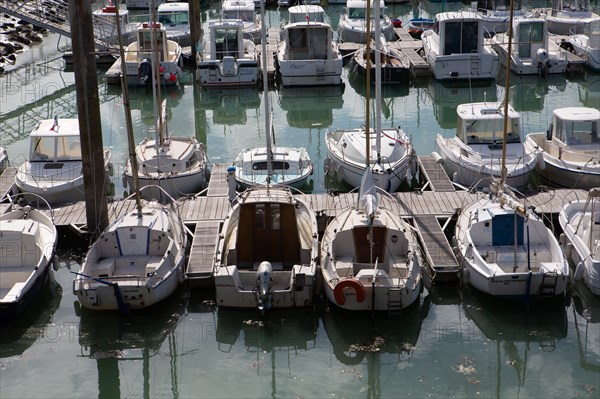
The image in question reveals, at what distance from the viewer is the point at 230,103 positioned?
36.2 metres

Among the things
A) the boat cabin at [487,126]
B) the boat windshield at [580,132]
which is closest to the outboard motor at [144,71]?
the boat cabin at [487,126]

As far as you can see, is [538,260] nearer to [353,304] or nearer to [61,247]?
[353,304]

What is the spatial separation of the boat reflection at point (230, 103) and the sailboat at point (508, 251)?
14609 mm

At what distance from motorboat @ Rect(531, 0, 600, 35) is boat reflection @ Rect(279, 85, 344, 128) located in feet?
44.6

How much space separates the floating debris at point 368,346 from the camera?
18219 millimetres

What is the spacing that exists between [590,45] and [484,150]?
16686 mm

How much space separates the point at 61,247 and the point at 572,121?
14.4 m

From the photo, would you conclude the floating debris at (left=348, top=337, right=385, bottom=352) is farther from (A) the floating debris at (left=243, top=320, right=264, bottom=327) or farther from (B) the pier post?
(B) the pier post

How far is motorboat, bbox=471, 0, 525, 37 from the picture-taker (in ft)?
146

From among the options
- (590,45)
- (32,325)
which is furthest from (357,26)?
(32,325)

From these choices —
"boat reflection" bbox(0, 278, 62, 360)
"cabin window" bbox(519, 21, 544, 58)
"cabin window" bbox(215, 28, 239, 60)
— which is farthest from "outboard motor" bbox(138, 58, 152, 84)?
"boat reflection" bbox(0, 278, 62, 360)

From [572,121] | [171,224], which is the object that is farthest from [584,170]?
[171,224]

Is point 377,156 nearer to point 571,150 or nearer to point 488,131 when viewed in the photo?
point 488,131

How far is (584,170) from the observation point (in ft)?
79.9
